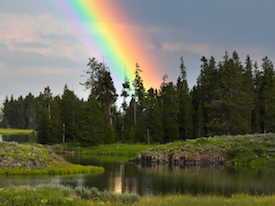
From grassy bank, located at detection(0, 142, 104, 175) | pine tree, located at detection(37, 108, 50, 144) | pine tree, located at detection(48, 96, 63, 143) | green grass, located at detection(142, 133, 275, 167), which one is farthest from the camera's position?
pine tree, located at detection(37, 108, 50, 144)

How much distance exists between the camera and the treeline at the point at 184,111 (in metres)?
83.4

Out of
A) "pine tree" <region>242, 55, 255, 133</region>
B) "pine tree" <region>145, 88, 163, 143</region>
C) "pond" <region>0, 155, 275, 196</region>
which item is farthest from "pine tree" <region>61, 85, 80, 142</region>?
"pond" <region>0, 155, 275, 196</region>

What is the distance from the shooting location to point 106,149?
265 ft

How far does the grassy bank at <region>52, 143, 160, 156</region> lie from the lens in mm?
76812

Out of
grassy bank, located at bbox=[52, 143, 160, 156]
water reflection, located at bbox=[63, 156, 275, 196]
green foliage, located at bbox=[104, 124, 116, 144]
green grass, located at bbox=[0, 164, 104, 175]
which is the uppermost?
green foliage, located at bbox=[104, 124, 116, 144]

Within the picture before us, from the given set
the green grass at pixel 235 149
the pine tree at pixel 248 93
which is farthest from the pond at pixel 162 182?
the pine tree at pixel 248 93

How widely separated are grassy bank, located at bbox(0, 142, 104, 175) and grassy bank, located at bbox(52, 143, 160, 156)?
94.1ft

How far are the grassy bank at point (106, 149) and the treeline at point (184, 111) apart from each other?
211 centimetres

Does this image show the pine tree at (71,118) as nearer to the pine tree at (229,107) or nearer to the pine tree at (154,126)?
the pine tree at (154,126)

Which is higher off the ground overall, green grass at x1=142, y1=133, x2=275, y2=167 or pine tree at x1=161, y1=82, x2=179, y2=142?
pine tree at x1=161, y1=82, x2=179, y2=142

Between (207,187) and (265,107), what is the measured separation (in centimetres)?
6200

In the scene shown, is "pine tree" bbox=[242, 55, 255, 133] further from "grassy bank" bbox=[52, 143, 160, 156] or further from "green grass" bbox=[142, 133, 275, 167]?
"grassy bank" bbox=[52, 143, 160, 156]

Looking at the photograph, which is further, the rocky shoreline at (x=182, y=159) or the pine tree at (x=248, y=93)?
the pine tree at (x=248, y=93)

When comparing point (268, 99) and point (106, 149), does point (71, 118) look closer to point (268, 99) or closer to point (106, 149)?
point (106, 149)
